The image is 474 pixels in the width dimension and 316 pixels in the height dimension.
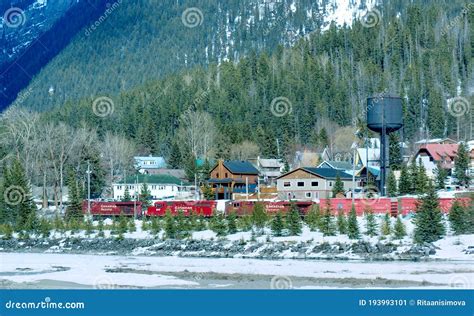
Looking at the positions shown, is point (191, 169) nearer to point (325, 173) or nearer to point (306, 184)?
point (306, 184)

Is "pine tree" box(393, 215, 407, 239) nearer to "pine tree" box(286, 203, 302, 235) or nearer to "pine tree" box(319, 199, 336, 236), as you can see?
"pine tree" box(319, 199, 336, 236)

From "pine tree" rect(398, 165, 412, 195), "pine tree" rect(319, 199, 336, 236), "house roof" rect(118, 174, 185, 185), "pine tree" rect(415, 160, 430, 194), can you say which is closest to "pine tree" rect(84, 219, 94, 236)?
"pine tree" rect(319, 199, 336, 236)

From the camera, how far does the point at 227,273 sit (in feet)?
76.9

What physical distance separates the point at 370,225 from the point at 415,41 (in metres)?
90.7

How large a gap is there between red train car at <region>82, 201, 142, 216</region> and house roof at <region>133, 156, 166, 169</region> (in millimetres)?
33605

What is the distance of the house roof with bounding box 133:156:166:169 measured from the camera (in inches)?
3279

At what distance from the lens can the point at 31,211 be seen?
144ft

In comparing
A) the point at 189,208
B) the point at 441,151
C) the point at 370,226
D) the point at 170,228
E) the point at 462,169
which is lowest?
the point at 170,228

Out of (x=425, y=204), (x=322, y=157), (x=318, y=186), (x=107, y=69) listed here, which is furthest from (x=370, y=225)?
(x=107, y=69)

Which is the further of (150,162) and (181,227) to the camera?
(150,162)

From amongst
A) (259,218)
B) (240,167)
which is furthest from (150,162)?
(259,218)

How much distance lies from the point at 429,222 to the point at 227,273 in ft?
35.1
